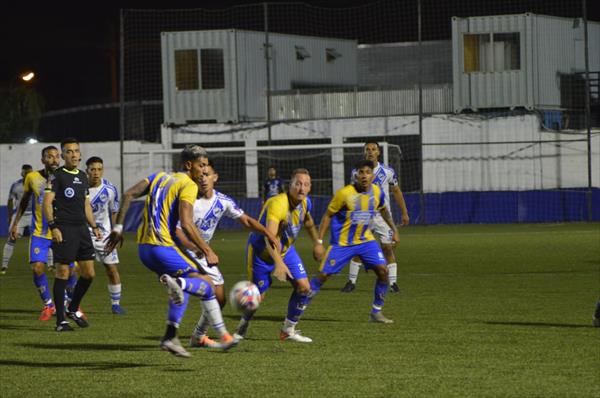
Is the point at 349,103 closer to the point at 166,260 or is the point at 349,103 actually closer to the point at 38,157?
the point at 38,157

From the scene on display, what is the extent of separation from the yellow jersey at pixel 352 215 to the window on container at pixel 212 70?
32.8 metres

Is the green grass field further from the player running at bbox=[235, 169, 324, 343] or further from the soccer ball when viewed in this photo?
the soccer ball

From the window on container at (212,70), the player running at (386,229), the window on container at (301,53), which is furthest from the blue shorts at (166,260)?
the window on container at (301,53)

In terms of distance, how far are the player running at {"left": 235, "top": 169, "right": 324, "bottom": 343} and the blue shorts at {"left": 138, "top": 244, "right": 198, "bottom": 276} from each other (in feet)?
5.56

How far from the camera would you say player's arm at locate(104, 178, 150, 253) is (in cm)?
988

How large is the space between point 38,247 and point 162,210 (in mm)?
5347

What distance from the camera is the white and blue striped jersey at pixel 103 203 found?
15281 millimetres

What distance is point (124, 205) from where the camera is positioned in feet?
33.2

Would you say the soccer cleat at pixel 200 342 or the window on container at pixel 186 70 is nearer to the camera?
the soccer cleat at pixel 200 342

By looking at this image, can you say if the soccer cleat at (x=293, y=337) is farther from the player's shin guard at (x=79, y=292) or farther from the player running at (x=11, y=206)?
the player running at (x=11, y=206)

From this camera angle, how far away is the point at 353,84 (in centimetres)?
5188

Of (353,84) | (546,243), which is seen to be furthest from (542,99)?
(546,243)

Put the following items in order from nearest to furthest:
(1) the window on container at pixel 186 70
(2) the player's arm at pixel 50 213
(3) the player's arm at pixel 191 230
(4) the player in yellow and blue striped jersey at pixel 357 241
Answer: (3) the player's arm at pixel 191 230
(2) the player's arm at pixel 50 213
(4) the player in yellow and blue striped jersey at pixel 357 241
(1) the window on container at pixel 186 70

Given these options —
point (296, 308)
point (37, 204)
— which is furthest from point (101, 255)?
point (296, 308)
